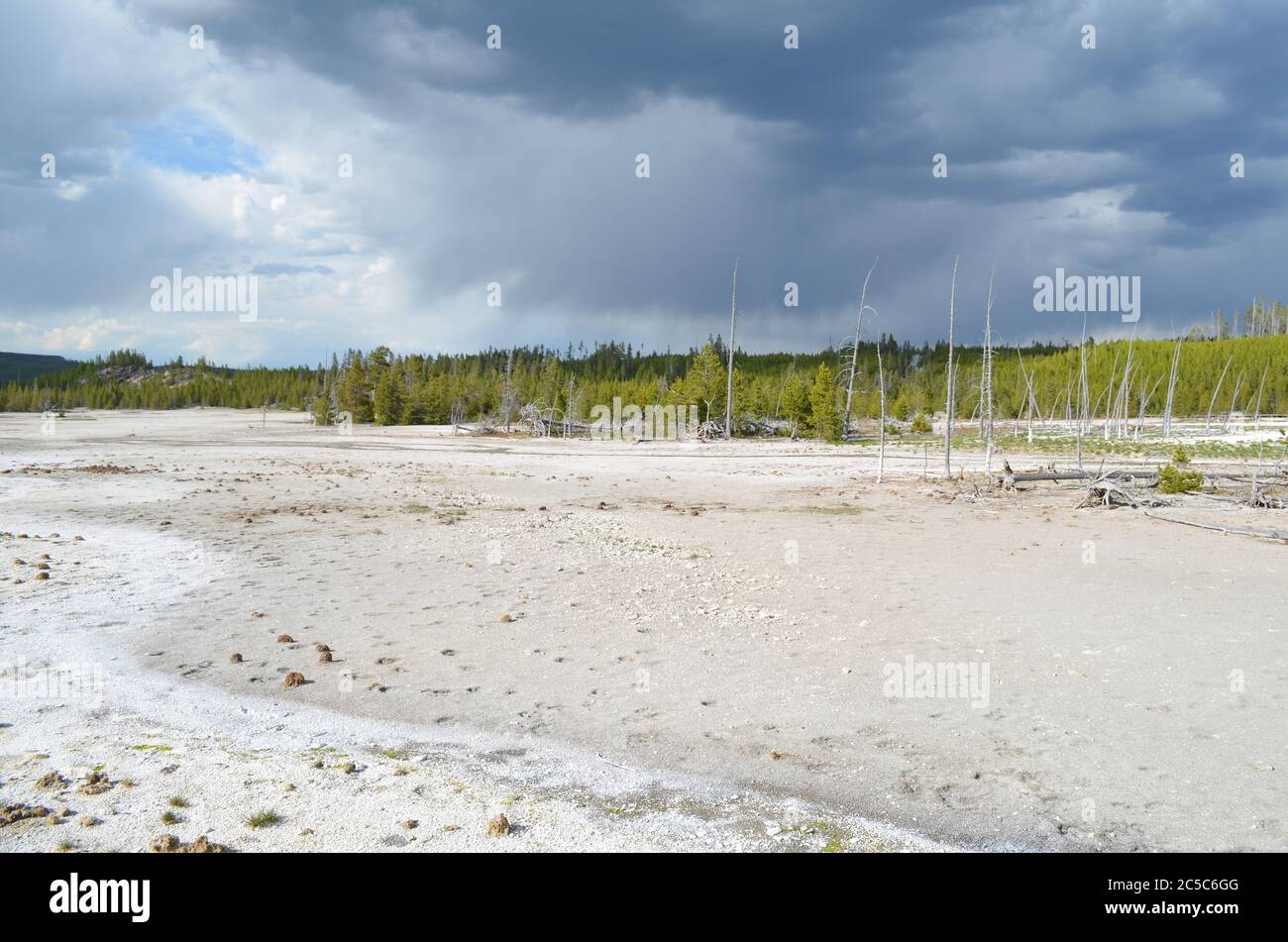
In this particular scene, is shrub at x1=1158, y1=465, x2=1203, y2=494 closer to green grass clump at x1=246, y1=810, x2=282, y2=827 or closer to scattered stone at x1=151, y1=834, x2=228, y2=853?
green grass clump at x1=246, y1=810, x2=282, y2=827

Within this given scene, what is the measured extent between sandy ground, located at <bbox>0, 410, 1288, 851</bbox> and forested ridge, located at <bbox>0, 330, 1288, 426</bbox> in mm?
47804

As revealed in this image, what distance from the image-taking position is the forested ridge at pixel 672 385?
87625 millimetres

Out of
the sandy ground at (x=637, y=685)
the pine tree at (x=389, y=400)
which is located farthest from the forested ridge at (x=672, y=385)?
the sandy ground at (x=637, y=685)

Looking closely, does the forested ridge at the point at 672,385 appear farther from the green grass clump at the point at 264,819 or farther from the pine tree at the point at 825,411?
the green grass clump at the point at 264,819

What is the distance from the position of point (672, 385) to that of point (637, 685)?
282 ft

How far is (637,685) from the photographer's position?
27.8 feet

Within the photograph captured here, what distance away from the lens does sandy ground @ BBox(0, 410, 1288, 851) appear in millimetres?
5551

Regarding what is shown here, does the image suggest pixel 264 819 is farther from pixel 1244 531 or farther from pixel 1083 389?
pixel 1083 389

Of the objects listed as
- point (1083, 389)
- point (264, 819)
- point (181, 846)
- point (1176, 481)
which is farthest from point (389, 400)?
point (181, 846)

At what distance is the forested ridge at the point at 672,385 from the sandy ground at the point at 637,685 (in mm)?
47804

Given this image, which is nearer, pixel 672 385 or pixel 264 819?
pixel 264 819

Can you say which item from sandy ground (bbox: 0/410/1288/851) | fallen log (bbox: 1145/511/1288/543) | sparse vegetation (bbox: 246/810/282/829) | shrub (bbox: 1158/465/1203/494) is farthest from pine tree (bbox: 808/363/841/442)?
sparse vegetation (bbox: 246/810/282/829)
